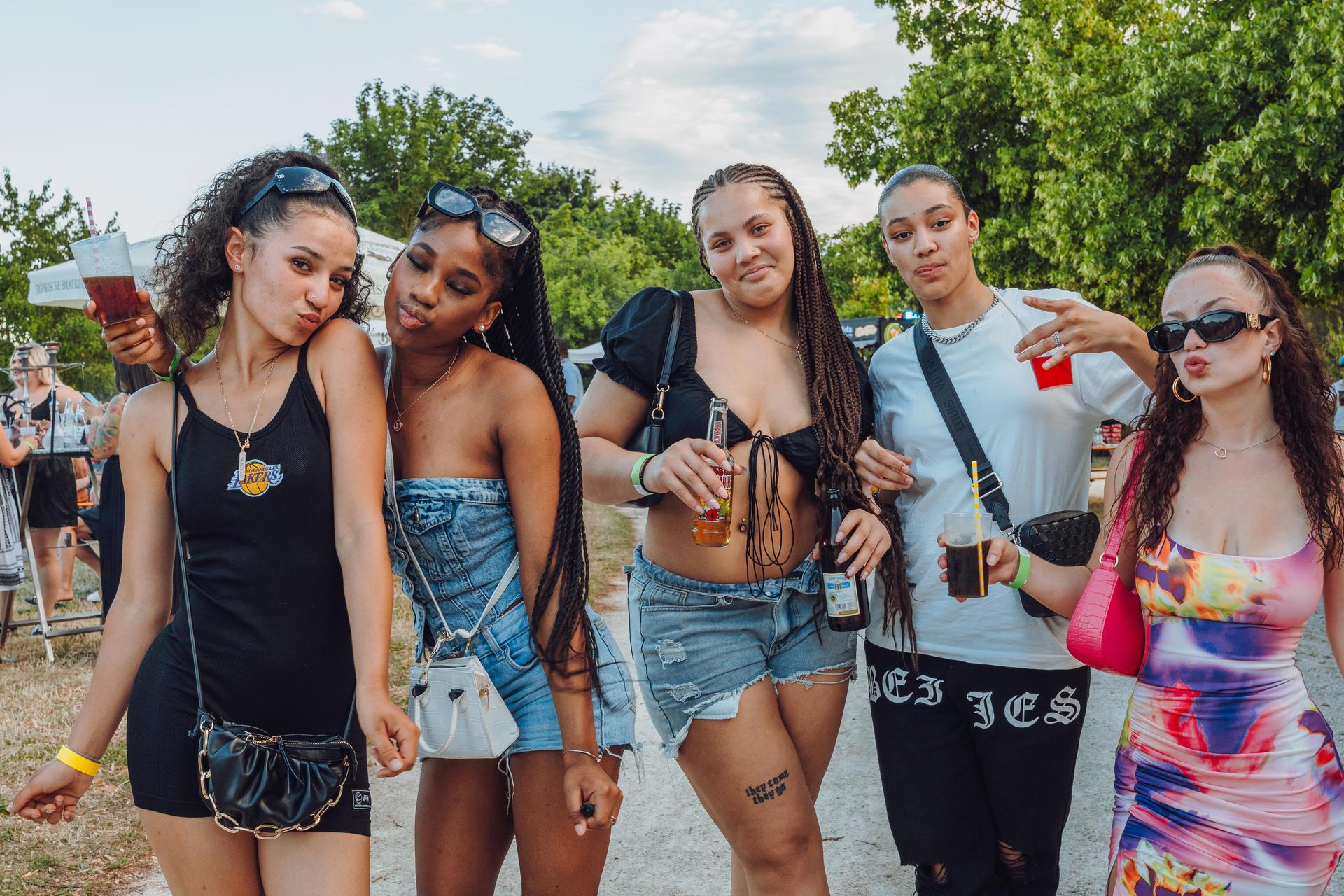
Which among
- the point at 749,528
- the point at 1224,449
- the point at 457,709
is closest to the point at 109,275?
the point at 457,709

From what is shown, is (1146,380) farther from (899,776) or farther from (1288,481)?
(899,776)

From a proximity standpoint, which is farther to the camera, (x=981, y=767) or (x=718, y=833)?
(x=718, y=833)

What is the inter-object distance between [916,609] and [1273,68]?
42.4ft

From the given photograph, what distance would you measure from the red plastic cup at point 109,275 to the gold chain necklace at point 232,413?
0.28m

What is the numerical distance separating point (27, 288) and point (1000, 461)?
907 inches

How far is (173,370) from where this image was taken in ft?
7.97

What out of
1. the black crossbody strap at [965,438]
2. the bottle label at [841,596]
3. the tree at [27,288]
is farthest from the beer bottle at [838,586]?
the tree at [27,288]

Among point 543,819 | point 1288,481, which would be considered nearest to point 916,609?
point 1288,481

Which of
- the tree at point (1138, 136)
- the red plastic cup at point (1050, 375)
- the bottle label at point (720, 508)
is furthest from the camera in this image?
the tree at point (1138, 136)

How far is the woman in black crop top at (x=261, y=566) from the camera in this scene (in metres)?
2.20

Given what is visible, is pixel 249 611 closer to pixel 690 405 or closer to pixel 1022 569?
pixel 690 405

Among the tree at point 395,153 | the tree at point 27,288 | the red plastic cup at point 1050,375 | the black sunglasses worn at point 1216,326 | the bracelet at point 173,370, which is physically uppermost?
the tree at point 395,153

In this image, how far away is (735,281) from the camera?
3037mm

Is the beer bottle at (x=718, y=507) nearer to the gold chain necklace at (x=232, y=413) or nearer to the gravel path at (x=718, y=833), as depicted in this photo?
the gold chain necklace at (x=232, y=413)
